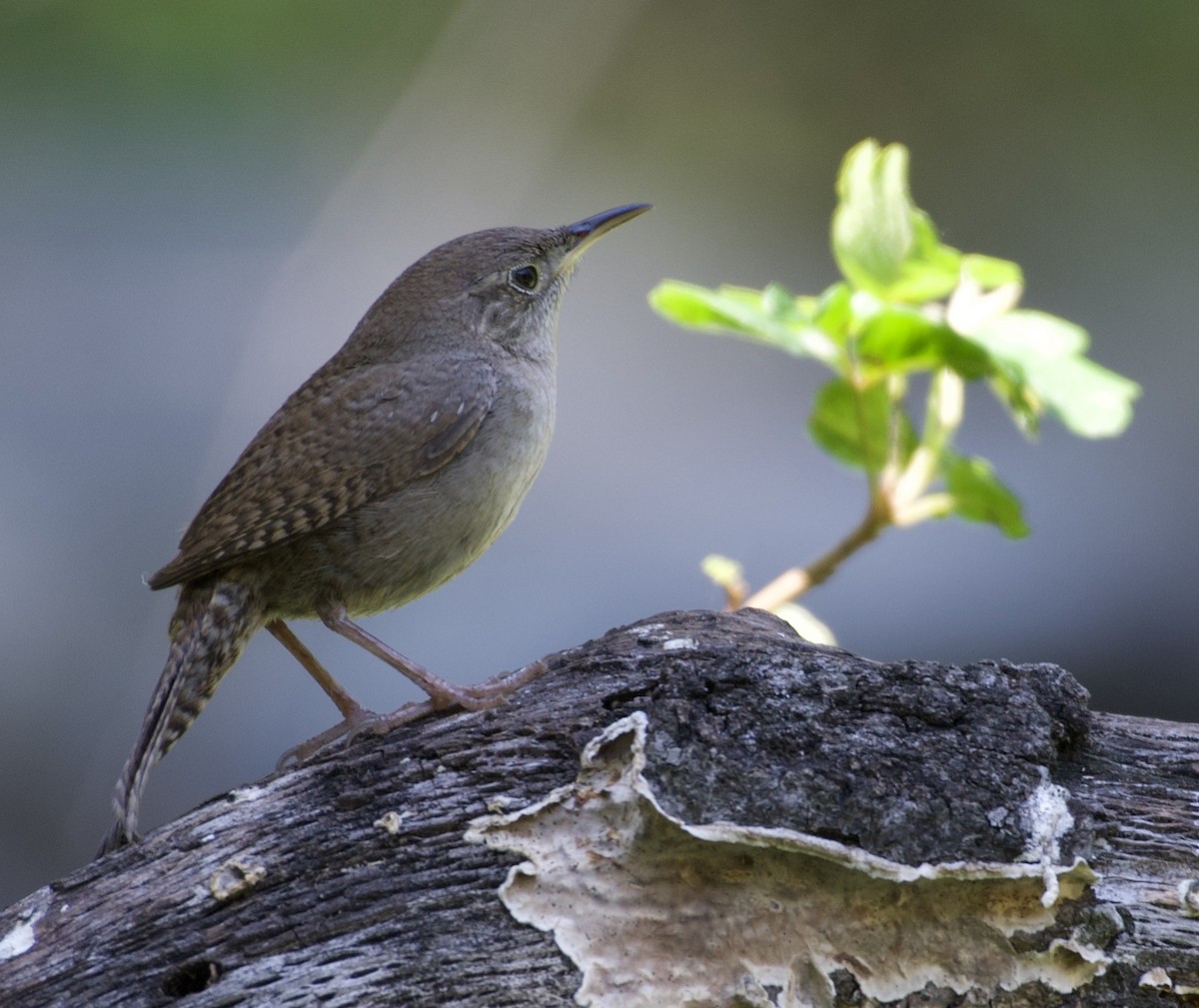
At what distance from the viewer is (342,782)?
2.63m

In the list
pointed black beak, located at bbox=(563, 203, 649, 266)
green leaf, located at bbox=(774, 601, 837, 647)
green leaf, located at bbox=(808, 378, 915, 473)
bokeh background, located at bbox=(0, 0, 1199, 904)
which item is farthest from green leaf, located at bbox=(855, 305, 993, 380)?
bokeh background, located at bbox=(0, 0, 1199, 904)

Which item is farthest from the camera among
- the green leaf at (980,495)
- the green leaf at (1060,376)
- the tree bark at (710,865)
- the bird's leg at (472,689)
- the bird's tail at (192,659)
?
the green leaf at (980,495)

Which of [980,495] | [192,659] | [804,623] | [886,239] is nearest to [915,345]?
[886,239]

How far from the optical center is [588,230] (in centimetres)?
422

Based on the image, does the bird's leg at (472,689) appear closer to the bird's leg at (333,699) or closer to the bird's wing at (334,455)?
the bird's leg at (333,699)

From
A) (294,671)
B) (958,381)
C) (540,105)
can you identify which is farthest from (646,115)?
(958,381)

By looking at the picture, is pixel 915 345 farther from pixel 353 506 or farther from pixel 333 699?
pixel 333 699

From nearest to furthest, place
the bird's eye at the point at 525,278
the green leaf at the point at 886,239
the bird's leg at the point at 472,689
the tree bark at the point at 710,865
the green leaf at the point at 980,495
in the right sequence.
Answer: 1. the tree bark at the point at 710,865
2. the bird's leg at the point at 472,689
3. the green leaf at the point at 886,239
4. the green leaf at the point at 980,495
5. the bird's eye at the point at 525,278

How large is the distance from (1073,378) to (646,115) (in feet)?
12.0

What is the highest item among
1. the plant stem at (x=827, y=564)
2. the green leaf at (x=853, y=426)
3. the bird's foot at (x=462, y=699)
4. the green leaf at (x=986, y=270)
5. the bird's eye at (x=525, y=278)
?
the green leaf at (x=986, y=270)

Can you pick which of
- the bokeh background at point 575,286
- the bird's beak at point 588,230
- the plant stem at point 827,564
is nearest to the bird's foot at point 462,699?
the plant stem at point 827,564

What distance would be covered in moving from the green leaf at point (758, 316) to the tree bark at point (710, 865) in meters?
1.01

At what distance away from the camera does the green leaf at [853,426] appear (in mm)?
3611

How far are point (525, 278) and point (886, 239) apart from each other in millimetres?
1246
